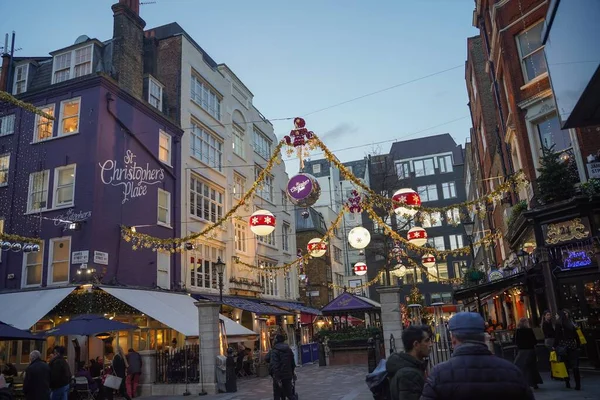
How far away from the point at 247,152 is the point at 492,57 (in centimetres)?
1742

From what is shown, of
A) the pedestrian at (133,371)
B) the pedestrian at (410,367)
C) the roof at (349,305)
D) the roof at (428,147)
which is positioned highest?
the roof at (428,147)

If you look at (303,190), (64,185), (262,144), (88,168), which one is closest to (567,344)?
(303,190)

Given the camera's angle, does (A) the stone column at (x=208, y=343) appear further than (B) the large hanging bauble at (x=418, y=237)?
No

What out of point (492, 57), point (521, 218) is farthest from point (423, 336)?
point (492, 57)

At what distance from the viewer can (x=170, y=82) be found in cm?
2627

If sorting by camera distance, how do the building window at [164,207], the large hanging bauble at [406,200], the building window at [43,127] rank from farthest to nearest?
the building window at [164,207], the building window at [43,127], the large hanging bauble at [406,200]

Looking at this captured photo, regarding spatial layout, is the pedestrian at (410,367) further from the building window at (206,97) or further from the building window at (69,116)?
the building window at (206,97)

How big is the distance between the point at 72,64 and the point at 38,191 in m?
6.09

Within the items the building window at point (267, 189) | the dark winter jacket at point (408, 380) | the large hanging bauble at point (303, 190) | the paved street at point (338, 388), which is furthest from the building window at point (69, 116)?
the dark winter jacket at point (408, 380)

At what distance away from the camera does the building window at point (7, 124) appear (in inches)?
889

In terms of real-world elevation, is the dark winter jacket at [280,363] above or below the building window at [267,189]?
below

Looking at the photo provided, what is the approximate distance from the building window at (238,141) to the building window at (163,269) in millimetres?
10477

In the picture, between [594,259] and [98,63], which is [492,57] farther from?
[98,63]

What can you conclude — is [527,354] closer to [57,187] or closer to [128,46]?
[57,187]
